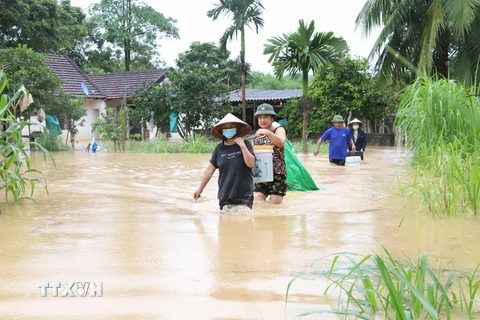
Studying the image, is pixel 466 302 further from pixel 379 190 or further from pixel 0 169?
pixel 379 190

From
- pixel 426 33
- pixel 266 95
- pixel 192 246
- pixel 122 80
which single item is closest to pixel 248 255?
pixel 192 246

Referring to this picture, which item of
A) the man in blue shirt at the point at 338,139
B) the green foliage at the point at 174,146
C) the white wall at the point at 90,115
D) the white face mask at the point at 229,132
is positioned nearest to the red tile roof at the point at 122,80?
the white wall at the point at 90,115

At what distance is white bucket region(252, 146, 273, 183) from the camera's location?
6.37m

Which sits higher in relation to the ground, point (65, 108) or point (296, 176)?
point (65, 108)

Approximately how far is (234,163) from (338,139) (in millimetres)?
7048

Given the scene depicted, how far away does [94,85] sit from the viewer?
90.0 ft

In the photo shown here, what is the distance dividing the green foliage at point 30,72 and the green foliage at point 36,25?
26.4 feet

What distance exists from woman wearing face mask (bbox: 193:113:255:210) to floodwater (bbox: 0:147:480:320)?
0.25 m

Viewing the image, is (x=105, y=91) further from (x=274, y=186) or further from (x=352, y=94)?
(x=274, y=186)

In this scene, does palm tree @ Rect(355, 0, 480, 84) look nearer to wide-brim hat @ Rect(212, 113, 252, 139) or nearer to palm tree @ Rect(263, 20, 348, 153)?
palm tree @ Rect(263, 20, 348, 153)

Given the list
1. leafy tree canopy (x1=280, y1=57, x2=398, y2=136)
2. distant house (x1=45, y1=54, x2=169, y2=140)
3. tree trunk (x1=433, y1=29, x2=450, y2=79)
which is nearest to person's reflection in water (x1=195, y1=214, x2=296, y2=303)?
tree trunk (x1=433, y1=29, x2=450, y2=79)

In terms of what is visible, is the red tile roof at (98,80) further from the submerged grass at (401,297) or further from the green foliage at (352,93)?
the submerged grass at (401,297)

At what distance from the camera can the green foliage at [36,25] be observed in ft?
81.9

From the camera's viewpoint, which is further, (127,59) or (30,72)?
(127,59)
